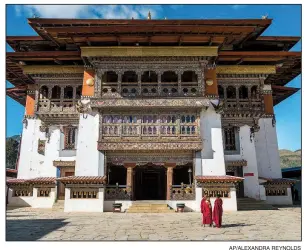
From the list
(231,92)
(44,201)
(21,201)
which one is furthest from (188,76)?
(21,201)

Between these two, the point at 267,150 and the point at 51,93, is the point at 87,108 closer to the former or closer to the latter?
the point at 51,93

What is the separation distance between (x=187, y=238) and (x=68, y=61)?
42.6 feet

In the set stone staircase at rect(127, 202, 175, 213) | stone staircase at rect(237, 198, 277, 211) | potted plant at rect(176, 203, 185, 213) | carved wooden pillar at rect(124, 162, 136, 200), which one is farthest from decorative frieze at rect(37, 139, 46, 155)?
stone staircase at rect(237, 198, 277, 211)

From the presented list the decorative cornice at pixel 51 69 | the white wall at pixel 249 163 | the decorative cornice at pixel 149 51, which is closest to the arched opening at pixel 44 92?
the decorative cornice at pixel 51 69

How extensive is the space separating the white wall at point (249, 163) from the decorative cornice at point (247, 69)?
315 cm

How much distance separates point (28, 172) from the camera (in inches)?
697

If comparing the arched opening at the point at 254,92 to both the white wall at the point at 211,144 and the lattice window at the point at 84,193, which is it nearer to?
the white wall at the point at 211,144

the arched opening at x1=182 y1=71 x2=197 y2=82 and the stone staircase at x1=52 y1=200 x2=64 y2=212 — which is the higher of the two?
the arched opening at x1=182 y1=71 x2=197 y2=82

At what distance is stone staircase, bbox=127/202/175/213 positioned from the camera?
46.2 ft

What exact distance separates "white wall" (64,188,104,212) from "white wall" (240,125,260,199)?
8081 millimetres

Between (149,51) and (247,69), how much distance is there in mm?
6071

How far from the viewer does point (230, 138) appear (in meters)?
18.2

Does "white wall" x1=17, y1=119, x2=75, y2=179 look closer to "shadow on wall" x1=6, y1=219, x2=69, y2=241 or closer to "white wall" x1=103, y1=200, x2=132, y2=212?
"white wall" x1=103, y1=200, x2=132, y2=212

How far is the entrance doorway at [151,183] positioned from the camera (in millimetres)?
18734
